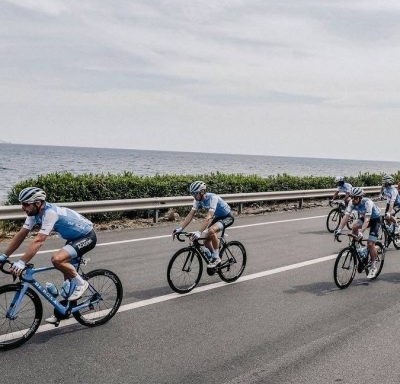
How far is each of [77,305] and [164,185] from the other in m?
11.4

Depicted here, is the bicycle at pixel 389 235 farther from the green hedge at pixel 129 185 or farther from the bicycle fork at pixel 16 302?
the bicycle fork at pixel 16 302

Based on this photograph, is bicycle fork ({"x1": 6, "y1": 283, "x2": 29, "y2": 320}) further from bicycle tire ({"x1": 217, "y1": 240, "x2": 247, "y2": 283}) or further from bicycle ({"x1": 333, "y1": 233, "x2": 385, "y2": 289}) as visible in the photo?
bicycle ({"x1": 333, "y1": 233, "x2": 385, "y2": 289})

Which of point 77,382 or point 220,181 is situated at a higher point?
point 220,181

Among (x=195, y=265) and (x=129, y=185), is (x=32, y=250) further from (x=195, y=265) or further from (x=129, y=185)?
(x=129, y=185)

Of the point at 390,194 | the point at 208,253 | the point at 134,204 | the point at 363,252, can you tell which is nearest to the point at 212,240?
the point at 208,253

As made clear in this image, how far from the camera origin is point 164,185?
17391 mm

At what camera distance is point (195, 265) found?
27.2 feet

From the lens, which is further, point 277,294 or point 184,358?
point 277,294

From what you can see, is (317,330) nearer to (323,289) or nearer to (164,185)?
(323,289)

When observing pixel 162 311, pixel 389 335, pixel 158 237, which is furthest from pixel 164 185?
pixel 389 335

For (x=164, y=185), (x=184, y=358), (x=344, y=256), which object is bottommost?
(x=184, y=358)

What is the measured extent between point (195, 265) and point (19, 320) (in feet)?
11.0

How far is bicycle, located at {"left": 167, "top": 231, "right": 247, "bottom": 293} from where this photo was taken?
313 inches

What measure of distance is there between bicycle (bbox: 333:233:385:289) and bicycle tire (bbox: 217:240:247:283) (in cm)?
180
